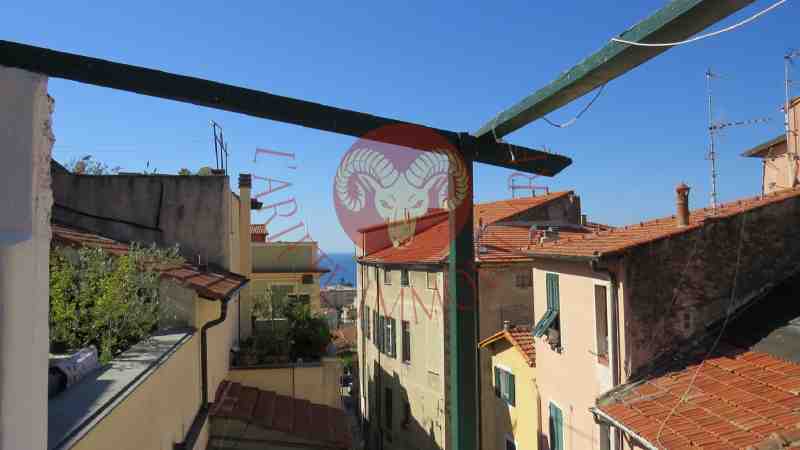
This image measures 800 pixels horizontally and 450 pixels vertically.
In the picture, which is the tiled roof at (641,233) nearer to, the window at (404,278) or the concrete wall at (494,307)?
the concrete wall at (494,307)

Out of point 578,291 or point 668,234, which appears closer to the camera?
point 668,234

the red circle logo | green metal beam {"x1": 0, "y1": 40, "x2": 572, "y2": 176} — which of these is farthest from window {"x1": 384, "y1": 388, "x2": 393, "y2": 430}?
green metal beam {"x1": 0, "y1": 40, "x2": 572, "y2": 176}

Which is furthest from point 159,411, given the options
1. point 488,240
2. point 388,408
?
point 388,408

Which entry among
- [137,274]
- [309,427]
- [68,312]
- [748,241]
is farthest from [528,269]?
[68,312]

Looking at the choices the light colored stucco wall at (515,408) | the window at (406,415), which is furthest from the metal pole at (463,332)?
the window at (406,415)

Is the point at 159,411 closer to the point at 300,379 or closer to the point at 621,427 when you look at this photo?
the point at 621,427

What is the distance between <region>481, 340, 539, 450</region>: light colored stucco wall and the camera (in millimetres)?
12398

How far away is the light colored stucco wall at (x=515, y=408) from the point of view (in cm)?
1240

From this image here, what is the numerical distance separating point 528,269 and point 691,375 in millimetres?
8392

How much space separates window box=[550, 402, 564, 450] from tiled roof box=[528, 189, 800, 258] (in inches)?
117

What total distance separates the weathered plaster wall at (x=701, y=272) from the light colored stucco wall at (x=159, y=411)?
19.3 ft

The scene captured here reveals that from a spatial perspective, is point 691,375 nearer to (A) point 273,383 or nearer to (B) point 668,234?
(B) point 668,234

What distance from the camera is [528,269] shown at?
15859 mm

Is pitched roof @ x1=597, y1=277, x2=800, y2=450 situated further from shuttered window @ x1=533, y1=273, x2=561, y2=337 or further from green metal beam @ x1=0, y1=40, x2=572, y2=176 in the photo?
green metal beam @ x1=0, y1=40, x2=572, y2=176
